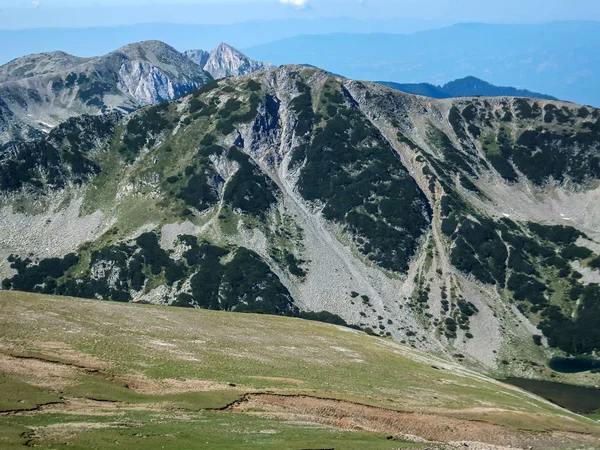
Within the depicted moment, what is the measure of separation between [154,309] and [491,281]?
128545mm

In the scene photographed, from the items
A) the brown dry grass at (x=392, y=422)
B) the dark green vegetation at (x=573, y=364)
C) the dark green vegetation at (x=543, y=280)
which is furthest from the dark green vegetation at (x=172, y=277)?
the brown dry grass at (x=392, y=422)

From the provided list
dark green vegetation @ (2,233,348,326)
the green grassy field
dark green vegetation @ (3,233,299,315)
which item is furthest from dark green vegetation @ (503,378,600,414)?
dark green vegetation @ (3,233,299,315)

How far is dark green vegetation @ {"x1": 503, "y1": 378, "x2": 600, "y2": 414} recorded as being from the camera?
410ft

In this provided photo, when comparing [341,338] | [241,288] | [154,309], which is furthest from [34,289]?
[341,338]

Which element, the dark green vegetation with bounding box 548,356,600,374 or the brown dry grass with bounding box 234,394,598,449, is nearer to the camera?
the brown dry grass with bounding box 234,394,598,449

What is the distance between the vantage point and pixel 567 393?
456 ft

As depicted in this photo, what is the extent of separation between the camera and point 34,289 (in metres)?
176

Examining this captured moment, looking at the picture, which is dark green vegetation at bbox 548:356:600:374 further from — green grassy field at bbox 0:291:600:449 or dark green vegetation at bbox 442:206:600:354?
green grassy field at bbox 0:291:600:449

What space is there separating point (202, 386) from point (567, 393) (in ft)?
378

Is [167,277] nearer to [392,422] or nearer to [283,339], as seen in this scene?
[283,339]

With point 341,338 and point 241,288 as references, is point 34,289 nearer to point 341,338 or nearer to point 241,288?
point 241,288

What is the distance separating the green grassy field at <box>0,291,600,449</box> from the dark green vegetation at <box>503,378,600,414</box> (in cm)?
4001

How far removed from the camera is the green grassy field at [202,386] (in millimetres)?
42406

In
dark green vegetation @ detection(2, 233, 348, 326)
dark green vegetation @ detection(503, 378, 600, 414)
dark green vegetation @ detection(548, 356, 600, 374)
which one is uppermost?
dark green vegetation @ detection(2, 233, 348, 326)
